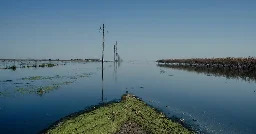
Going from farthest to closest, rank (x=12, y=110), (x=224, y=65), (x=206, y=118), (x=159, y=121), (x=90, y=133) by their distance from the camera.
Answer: (x=224, y=65)
(x=12, y=110)
(x=206, y=118)
(x=159, y=121)
(x=90, y=133)

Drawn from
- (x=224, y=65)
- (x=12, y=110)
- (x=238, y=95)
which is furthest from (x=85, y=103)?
(x=224, y=65)

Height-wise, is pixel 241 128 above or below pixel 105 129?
below

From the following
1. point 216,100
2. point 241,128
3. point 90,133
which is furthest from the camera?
point 216,100

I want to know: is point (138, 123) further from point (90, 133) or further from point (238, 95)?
point (238, 95)

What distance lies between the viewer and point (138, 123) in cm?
1852

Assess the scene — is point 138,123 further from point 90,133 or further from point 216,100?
point 216,100

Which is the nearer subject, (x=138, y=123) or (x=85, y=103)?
(x=138, y=123)

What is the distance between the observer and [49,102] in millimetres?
32562

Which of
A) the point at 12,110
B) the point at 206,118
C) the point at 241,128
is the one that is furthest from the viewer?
the point at 12,110

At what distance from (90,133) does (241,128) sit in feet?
42.0

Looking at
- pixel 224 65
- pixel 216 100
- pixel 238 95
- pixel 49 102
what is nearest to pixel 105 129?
pixel 49 102

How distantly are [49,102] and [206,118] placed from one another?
1742 cm

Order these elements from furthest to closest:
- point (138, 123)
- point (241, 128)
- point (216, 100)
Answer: point (216, 100) → point (241, 128) → point (138, 123)

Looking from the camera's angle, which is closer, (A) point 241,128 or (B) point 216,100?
(A) point 241,128
